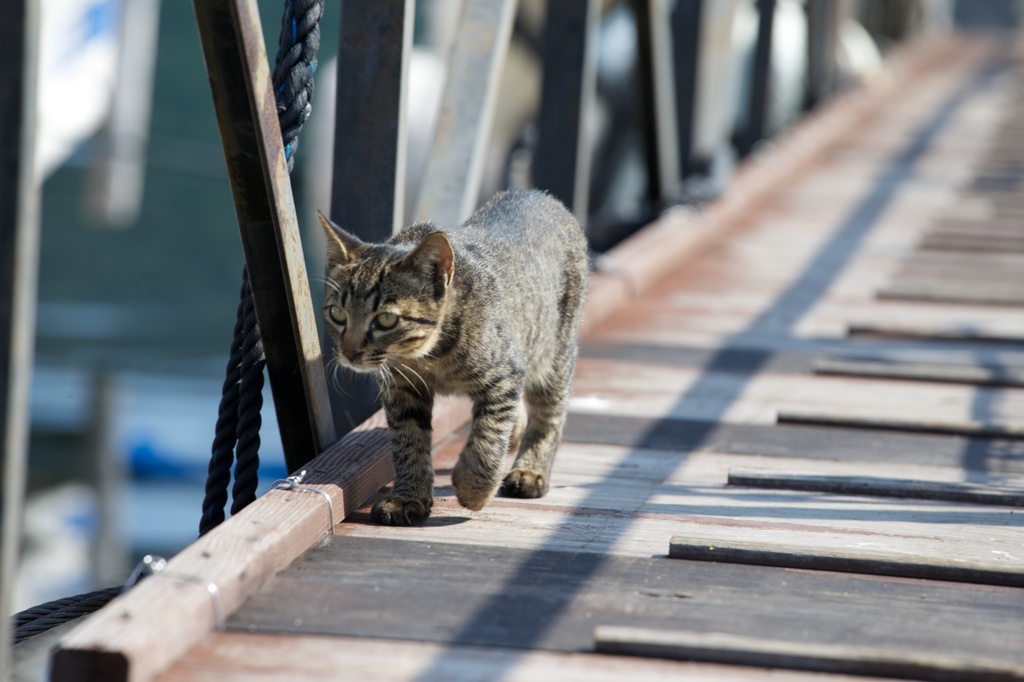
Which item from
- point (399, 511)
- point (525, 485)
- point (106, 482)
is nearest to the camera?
point (399, 511)

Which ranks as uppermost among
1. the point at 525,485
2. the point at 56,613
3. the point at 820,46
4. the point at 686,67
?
the point at 820,46

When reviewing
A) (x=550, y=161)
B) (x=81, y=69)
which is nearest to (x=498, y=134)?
(x=81, y=69)

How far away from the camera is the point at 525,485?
2.93 metres

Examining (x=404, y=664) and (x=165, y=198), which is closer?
(x=404, y=664)

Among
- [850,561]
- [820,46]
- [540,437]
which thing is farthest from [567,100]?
[820,46]

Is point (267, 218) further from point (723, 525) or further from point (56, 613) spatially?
point (723, 525)

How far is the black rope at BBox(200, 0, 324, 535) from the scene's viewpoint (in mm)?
2771

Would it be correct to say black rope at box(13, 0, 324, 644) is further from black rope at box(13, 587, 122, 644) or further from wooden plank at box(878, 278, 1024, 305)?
wooden plank at box(878, 278, 1024, 305)

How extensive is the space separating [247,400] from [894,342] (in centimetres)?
264

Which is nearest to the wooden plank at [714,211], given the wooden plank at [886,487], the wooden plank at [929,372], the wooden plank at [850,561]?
the wooden plank at [929,372]

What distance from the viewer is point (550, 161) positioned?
5297mm

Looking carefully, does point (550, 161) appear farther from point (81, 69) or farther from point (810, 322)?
point (81, 69)

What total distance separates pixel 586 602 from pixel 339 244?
1010mm

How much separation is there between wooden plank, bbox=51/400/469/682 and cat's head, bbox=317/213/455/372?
0.27 meters
